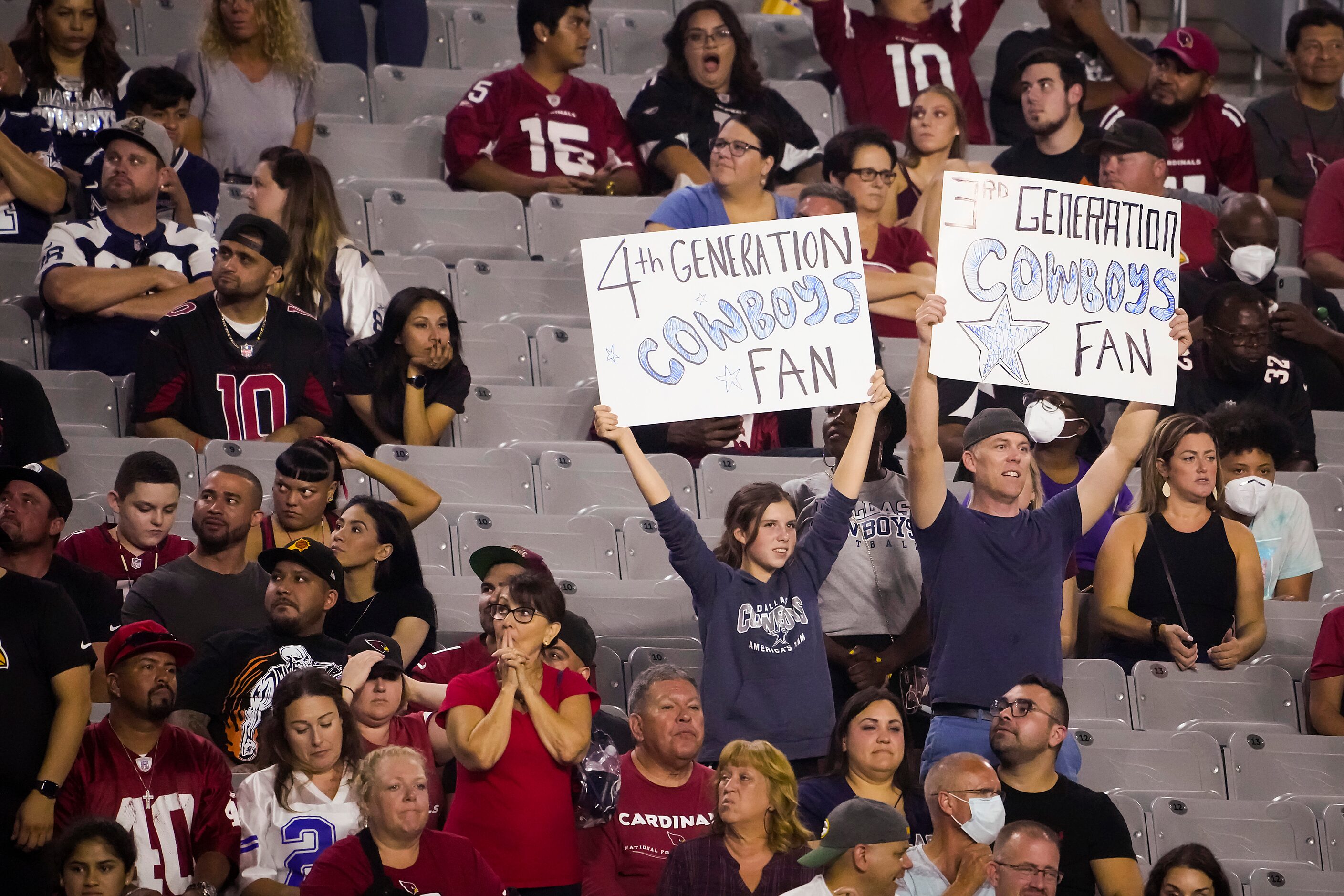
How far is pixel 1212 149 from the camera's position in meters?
7.84

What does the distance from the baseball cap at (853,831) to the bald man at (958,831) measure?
17 cm

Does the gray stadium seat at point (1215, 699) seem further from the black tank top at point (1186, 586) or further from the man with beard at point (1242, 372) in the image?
the man with beard at point (1242, 372)

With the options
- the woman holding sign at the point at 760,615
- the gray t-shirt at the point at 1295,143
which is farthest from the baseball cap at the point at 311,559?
the gray t-shirt at the point at 1295,143

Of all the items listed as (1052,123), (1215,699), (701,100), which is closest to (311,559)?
(1215,699)

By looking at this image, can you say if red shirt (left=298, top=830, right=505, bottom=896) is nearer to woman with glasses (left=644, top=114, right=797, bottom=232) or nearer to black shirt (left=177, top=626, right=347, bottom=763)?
black shirt (left=177, top=626, right=347, bottom=763)

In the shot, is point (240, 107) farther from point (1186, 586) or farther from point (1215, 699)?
point (1215, 699)

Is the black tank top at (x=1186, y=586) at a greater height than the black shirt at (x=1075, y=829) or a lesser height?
greater

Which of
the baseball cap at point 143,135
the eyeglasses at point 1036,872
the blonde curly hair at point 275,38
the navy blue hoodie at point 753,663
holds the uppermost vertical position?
the blonde curly hair at point 275,38

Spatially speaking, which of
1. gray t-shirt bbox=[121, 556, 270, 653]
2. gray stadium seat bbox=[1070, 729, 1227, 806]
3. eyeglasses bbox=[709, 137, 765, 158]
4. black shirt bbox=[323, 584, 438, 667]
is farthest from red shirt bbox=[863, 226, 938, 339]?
gray t-shirt bbox=[121, 556, 270, 653]

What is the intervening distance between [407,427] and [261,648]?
140 cm

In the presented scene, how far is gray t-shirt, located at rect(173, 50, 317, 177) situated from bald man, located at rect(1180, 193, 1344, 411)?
321 cm

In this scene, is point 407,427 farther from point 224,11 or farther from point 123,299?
point 224,11

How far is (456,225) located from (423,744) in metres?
2.94

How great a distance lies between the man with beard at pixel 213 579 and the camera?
16.0ft
